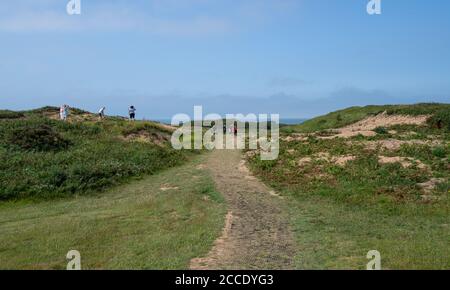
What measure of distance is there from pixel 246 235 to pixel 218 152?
2535 cm

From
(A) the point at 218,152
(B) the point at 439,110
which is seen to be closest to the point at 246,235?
(A) the point at 218,152

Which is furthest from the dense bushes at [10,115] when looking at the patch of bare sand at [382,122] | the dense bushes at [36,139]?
the patch of bare sand at [382,122]

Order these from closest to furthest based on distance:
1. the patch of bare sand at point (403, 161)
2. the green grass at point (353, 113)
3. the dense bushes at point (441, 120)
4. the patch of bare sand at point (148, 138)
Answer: the patch of bare sand at point (403, 161)
the patch of bare sand at point (148, 138)
the dense bushes at point (441, 120)
the green grass at point (353, 113)

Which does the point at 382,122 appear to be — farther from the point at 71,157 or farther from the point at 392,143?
the point at 71,157

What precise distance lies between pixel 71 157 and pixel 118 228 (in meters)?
15.1

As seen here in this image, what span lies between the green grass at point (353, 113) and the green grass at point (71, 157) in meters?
25.0

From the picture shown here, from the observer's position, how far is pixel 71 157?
29250 mm

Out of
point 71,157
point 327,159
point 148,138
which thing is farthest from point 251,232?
point 148,138

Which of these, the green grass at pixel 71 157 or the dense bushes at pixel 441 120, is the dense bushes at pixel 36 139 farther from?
the dense bushes at pixel 441 120

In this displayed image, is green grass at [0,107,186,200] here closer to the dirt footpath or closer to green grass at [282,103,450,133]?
the dirt footpath

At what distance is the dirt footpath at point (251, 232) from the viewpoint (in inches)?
456

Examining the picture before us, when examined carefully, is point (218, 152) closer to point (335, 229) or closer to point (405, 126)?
point (405, 126)

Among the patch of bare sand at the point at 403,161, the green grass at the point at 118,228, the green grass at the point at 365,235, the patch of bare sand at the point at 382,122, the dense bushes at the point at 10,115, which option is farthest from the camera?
the dense bushes at the point at 10,115
